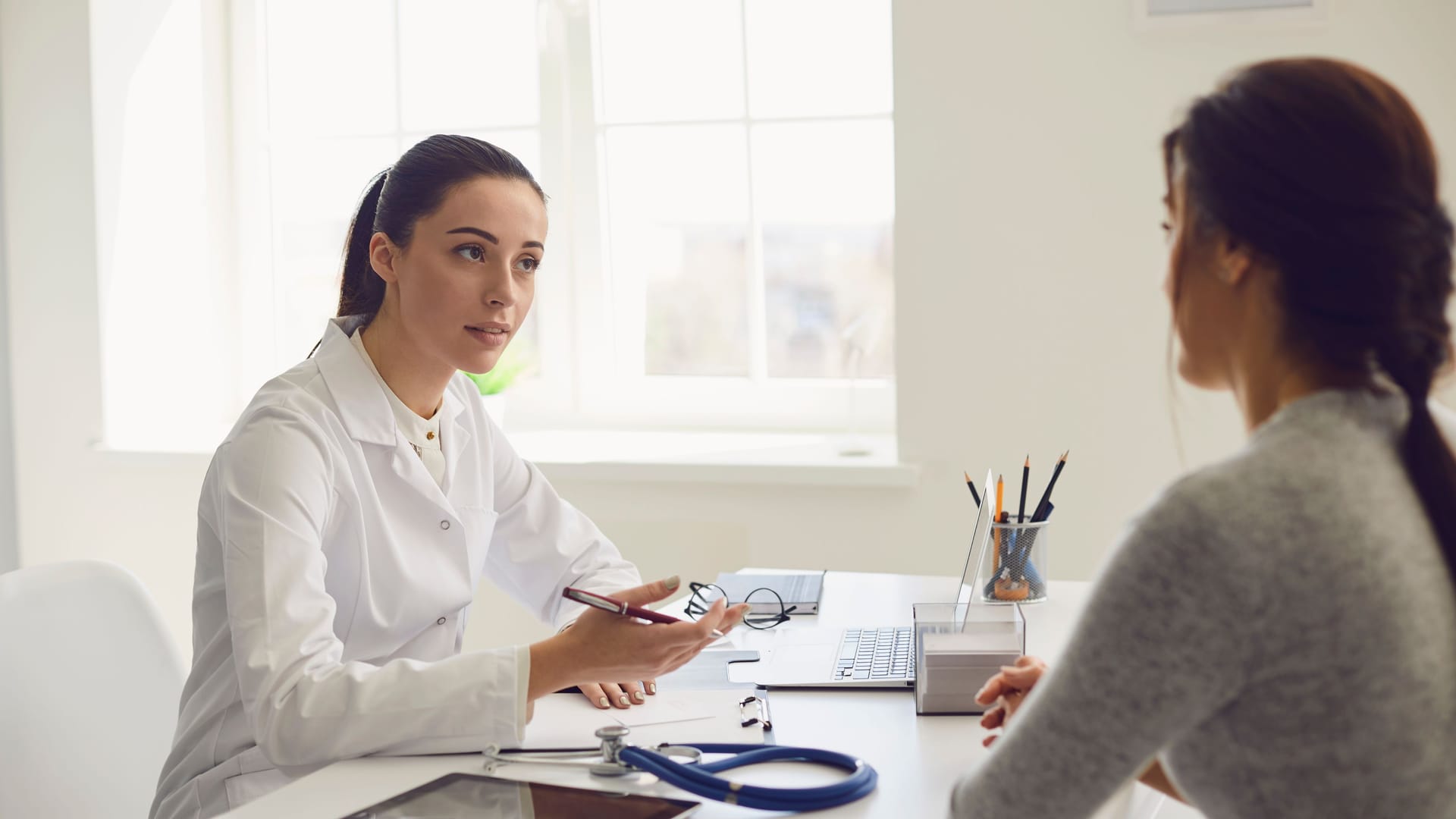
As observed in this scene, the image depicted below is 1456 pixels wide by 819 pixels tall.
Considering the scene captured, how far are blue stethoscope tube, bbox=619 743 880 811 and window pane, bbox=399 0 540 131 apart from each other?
7.50 feet

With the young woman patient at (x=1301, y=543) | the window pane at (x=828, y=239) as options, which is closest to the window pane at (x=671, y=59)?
the window pane at (x=828, y=239)

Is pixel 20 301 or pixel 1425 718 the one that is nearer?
pixel 1425 718

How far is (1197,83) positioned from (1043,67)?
30 centimetres

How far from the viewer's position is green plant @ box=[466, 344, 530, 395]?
2924 mm

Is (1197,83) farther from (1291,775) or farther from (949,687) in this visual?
(1291,775)

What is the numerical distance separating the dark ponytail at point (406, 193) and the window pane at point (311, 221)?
165 cm

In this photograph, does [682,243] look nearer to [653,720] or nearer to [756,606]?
[756,606]

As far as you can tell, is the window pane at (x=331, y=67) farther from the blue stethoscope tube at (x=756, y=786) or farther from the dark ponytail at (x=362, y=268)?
the blue stethoscope tube at (x=756, y=786)

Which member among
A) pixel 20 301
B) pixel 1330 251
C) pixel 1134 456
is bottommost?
pixel 1134 456

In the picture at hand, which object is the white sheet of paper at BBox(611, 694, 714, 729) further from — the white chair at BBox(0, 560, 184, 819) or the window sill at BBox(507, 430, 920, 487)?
the window sill at BBox(507, 430, 920, 487)

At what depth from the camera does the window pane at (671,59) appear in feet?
9.98

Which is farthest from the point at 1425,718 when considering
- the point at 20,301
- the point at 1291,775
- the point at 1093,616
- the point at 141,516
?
the point at 20,301

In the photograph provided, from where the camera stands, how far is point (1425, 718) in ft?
2.44

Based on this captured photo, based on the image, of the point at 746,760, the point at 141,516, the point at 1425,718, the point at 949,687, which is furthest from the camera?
the point at 141,516
